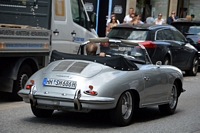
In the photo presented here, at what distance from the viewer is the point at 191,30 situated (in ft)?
67.9

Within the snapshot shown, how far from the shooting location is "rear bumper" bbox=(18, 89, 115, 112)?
7.97 metres

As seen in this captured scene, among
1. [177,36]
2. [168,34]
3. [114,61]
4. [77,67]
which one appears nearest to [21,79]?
[77,67]

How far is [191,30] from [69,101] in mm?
13381

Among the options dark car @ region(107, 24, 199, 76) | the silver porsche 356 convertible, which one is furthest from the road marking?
dark car @ region(107, 24, 199, 76)

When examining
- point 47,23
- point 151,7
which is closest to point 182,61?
point 47,23

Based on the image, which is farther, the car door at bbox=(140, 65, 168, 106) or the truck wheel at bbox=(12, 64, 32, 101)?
the truck wheel at bbox=(12, 64, 32, 101)

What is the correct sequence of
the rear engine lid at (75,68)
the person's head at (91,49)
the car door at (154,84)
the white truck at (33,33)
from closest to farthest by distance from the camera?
the rear engine lid at (75,68)
the car door at (154,84)
the person's head at (91,49)
the white truck at (33,33)

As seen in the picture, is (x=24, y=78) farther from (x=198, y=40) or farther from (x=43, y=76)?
(x=198, y=40)

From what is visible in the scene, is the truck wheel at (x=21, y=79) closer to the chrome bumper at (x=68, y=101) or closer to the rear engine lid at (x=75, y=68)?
the rear engine lid at (x=75, y=68)

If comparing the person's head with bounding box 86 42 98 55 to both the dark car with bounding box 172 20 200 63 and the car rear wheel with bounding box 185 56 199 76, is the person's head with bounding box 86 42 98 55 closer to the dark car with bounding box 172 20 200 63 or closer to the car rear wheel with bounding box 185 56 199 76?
the car rear wheel with bounding box 185 56 199 76

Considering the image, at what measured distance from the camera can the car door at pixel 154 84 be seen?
919 centimetres

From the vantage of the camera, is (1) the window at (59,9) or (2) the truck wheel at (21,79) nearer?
(2) the truck wheel at (21,79)

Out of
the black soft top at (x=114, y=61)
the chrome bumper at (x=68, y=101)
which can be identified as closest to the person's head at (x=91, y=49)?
the black soft top at (x=114, y=61)

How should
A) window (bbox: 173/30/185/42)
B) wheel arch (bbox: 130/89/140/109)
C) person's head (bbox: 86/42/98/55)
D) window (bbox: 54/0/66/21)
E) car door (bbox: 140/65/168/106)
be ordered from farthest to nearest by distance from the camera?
window (bbox: 173/30/185/42), window (bbox: 54/0/66/21), person's head (bbox: 86/42/98/55), car door (bbox: 140/65/168/106), wheel arch (bbox: 130/89/140/109)
